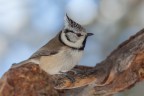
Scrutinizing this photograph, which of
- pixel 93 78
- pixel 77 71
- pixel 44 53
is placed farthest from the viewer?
pixel 44 53

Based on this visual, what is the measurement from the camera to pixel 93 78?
1.46m

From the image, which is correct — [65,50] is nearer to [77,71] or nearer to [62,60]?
[62,60]

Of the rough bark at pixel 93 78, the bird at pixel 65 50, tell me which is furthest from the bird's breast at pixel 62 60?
the rough bark at pixel 93 78

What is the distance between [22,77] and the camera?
4.85 ft

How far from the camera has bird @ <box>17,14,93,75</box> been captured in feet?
Result: 5.59

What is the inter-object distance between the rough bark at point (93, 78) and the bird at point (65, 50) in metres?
0.16

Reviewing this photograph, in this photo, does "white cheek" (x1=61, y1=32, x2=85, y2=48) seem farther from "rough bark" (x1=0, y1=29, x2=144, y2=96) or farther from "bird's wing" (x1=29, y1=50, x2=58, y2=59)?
"rough bark" (x1=0, y1=29, x2=144, y2=96)

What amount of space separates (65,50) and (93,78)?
337 millimetres

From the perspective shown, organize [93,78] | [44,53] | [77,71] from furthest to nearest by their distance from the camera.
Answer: [44,53] → [77,71] → [93,78]

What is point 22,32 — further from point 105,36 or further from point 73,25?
point 73,25

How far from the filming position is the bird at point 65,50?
1705 mm

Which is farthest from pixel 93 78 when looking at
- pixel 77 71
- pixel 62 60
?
pixel 62 60

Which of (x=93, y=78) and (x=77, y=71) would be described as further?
(x=77, y=71)

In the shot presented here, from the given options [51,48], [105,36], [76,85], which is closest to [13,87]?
[76,85]
